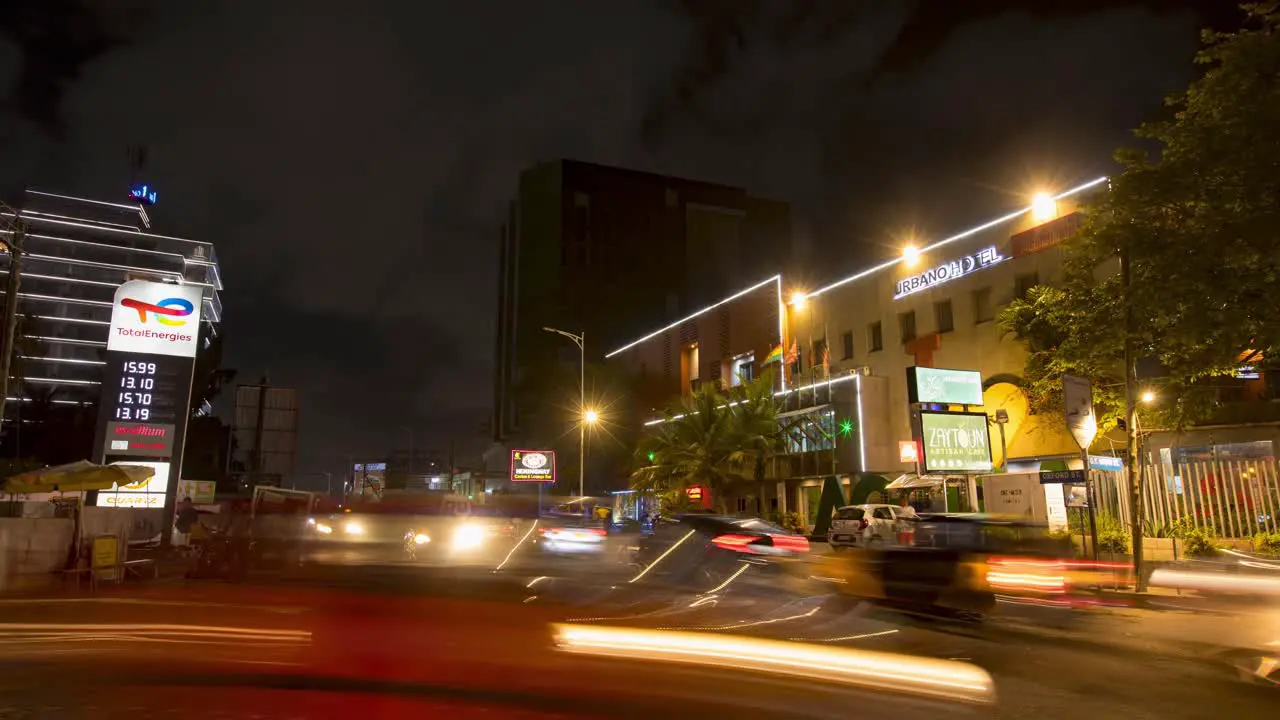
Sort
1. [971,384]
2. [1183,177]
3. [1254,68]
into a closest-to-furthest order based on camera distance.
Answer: [1254,68], [1183,177], [971,384]

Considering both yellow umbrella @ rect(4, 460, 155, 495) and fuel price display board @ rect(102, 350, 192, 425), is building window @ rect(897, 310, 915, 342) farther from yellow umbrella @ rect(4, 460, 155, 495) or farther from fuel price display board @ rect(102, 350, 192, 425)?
yellow umbrella @ rect(4, 460, 155, 495)

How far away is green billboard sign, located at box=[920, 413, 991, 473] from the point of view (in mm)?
26281

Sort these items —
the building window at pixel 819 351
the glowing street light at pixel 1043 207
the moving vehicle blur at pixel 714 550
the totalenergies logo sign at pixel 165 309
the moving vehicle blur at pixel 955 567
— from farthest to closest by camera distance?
the building window at pixel 819 351 → the glowing street light at pixel 1043 207 → the totalenergies logo sign at pixel 165 309 → the moving vehicle blur at pixel 714 550 → the moving vehicle blur at pixel 955 567

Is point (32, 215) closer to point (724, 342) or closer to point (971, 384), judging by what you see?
point (724, 342)

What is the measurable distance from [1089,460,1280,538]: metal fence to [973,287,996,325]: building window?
9623 mm

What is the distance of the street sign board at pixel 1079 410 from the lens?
58.4ft

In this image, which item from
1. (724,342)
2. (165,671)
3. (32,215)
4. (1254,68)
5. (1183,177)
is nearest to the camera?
(165,671)

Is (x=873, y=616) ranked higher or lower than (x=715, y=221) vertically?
lower

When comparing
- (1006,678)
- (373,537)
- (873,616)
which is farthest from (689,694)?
(373,537)

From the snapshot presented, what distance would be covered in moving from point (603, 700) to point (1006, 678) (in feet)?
12.5

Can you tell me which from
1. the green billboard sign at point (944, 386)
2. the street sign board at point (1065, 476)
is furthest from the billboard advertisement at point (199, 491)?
the street sign board at point (1065, 476)

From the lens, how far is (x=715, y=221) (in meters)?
87.4

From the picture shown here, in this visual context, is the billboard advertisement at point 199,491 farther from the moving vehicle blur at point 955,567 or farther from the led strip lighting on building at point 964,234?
the moving vehicle blur at point 955,567

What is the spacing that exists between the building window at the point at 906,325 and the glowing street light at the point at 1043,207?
651 cm
